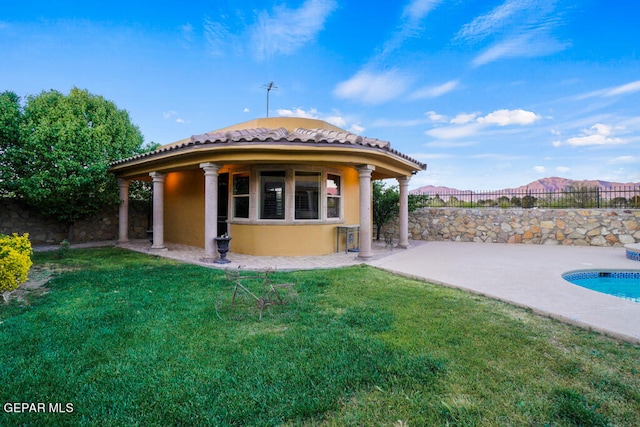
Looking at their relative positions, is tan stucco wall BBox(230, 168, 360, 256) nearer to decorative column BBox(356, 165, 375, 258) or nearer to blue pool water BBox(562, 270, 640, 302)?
decorative column BBox(356, 165, 375, 258)

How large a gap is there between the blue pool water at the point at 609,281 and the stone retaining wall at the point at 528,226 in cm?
500

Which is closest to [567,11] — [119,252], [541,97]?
[541,97]

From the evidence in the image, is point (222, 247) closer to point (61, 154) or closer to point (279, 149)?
point (279, 149)

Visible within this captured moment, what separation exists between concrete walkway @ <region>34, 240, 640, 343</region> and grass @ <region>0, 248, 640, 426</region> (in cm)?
50

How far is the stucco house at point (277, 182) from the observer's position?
797cm

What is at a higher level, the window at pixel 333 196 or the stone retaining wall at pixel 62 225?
the window at pixel 333 196

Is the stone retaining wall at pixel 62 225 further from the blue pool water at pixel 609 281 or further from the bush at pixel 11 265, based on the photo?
the blue pool water at pixel 609 281

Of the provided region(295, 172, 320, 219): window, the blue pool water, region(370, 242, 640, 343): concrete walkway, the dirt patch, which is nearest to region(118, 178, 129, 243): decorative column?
the dirt patch

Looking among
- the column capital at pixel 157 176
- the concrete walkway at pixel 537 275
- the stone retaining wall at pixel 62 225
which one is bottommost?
the concrete walkway at pixel 537 275

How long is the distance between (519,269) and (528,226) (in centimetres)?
664

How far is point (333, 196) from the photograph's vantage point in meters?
9.98

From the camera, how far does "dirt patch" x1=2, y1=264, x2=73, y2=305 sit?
201 inches

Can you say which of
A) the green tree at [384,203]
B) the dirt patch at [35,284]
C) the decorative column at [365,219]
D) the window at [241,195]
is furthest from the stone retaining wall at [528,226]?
the dirt patch at [35,284]

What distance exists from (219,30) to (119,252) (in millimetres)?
8805
